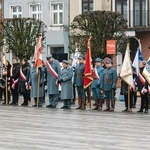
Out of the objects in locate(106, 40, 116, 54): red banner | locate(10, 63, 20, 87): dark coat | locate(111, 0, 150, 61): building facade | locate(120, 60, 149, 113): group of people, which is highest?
locate(111, 0, 150, 61): building facade

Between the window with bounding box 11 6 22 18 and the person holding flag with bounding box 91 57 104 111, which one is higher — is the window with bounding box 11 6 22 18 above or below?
above

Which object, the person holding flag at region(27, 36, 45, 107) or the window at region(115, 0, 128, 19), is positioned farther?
the window at region(115, 0, 128, 19)

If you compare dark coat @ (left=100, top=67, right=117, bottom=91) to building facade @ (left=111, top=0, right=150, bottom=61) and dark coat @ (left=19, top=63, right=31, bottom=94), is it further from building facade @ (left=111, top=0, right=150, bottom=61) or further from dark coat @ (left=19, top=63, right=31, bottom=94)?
building facade @ (left=111, top=0, right=150, bottom=61)

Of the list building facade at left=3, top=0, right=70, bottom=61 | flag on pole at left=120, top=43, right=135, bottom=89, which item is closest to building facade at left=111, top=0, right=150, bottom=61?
building facade at left=3, top=0, right=70, bottom=61

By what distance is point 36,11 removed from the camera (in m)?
45.3

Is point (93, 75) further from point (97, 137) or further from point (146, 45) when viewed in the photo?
point (146, 45)

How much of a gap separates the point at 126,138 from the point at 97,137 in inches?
27.2

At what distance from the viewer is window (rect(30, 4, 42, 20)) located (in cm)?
4506

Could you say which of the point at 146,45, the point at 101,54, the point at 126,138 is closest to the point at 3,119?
the point at 126,138

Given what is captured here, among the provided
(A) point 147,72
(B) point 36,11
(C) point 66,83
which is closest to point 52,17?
(B) point 36,11

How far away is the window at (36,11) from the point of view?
45.1m

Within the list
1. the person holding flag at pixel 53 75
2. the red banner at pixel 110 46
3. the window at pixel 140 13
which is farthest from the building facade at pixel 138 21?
the person holding flag at pixel 53 75

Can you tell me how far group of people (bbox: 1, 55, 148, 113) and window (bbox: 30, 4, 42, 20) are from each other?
22.3 metres

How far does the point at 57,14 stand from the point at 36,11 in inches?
72.5
